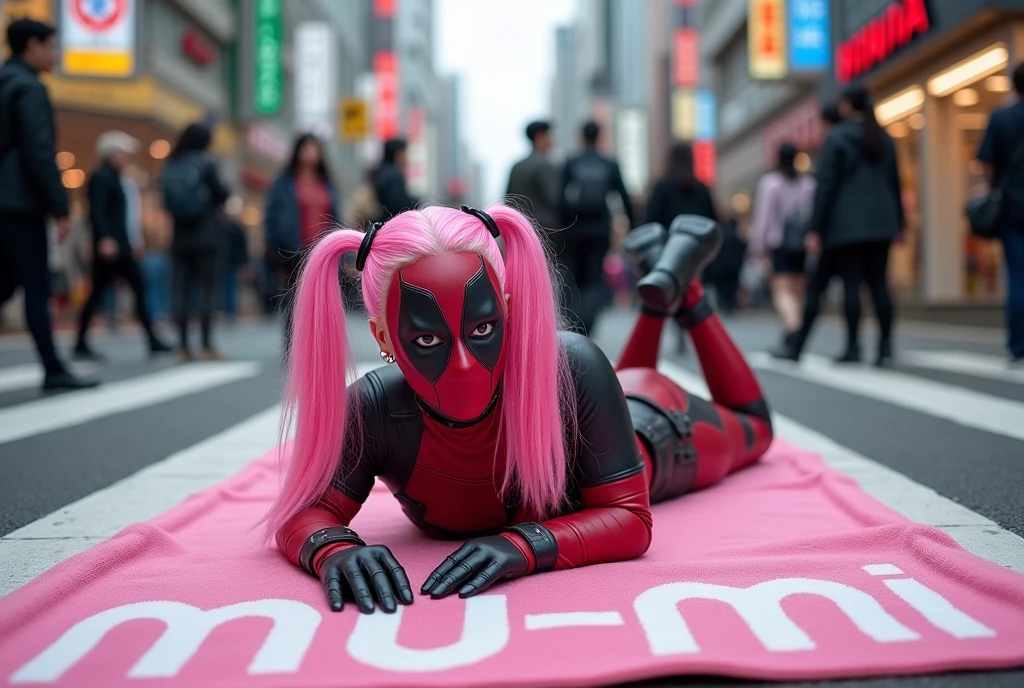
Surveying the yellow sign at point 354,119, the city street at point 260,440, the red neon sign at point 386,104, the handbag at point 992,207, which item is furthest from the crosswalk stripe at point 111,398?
the red neon sign at point 386,104

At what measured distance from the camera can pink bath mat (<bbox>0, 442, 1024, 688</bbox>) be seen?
1592 millimetres

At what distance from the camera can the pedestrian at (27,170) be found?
5.34m

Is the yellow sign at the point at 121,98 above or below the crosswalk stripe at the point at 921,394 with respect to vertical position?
above

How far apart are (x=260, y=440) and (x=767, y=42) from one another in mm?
16001

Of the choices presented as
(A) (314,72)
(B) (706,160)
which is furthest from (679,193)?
(A) (314,72)

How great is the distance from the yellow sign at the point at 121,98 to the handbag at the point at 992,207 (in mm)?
13634

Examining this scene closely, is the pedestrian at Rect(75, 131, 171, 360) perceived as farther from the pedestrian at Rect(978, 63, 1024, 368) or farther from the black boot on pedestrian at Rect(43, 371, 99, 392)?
the pedestrian at Rect(978, 63, 1024, 368)

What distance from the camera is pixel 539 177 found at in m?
8.09

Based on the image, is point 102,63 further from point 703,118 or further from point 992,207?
point 703,118

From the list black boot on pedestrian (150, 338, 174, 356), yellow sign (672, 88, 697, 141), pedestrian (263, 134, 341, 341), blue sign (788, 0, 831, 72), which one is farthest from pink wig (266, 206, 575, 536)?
yellow sign (672, 88, 697, 141)

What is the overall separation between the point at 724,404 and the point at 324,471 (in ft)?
5.19

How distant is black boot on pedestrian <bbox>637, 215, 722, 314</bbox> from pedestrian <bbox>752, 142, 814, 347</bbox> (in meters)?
5.34

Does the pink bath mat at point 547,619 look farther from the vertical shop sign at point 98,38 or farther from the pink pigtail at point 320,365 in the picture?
the vertical shop sign at point 98,38

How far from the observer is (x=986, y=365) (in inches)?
268
